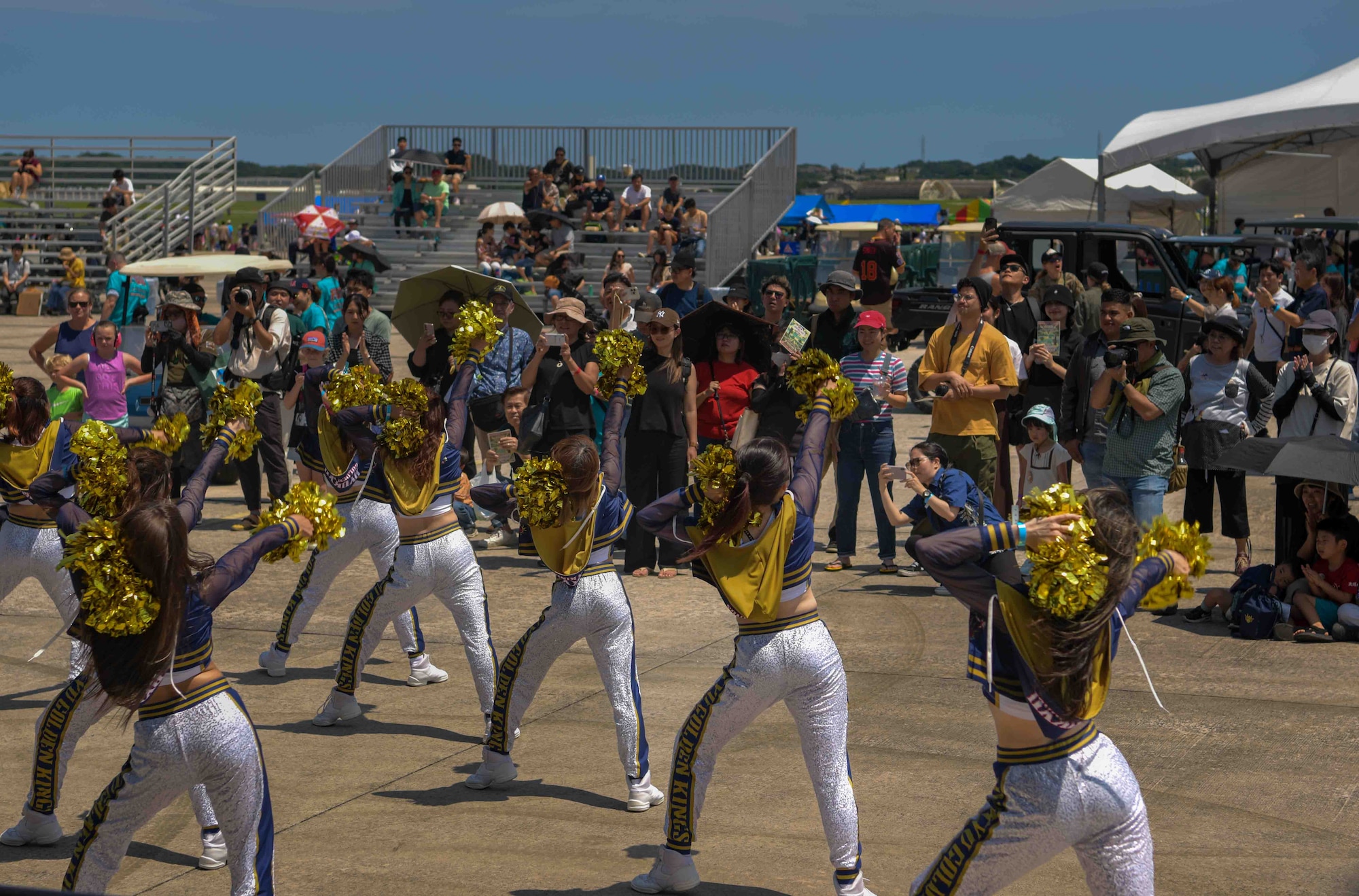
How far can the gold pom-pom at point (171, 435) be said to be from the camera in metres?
6.14

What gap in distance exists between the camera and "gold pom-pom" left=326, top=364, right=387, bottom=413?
276 inches

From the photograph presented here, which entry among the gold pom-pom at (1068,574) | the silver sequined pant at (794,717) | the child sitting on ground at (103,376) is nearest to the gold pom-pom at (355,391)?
the silver sequined pant at (794,717)

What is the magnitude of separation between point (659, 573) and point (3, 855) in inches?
217

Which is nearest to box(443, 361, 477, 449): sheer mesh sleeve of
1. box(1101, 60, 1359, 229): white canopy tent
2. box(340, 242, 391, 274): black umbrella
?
box(340, 242, 391, 274): black umbrella

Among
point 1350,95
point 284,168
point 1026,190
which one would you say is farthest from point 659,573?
point 284,168

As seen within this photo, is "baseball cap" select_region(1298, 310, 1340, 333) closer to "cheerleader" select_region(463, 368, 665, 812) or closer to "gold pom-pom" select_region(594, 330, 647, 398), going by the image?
"gold pom-pom" select_region(594, 330, 647, 398)

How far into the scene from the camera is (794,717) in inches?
194

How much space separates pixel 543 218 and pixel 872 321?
16.5 m

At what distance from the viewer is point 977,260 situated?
501 inches

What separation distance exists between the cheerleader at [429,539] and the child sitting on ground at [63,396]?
4.71 metres

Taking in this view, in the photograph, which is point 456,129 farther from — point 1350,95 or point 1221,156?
point 1350,95

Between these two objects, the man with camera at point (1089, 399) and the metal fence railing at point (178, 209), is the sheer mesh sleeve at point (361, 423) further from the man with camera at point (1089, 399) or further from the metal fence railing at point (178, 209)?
the metal fence railing at point (178, 209)

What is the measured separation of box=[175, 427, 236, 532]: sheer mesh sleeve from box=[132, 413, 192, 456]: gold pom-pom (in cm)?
38

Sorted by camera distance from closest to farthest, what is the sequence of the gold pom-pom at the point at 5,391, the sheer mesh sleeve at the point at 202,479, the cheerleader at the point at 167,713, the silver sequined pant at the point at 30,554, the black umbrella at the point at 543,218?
the cheerleader at the point at 167,713 < the sheer mesh sleeve at the point at 202,479 < the silver sequined pant at the point at 30,554 < the gold pom-pom at the point at 5,391 < the black umbrella at the point at 543,218
